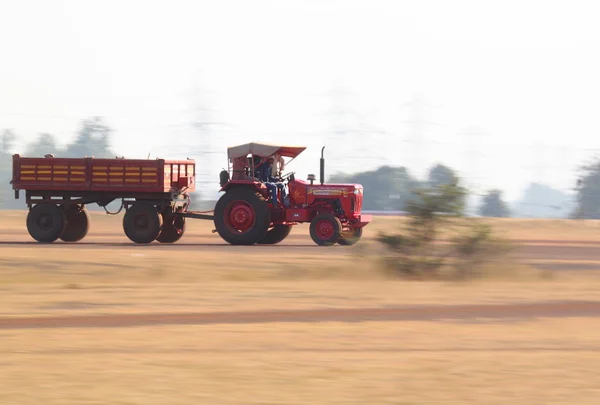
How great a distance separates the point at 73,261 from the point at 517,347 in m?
13.3

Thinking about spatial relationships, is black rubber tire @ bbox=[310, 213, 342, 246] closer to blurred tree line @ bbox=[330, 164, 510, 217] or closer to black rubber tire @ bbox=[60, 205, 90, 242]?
black rubber tire @ bbox=[60, 205, 90, 242]

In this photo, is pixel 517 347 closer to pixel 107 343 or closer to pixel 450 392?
pixel 450 392

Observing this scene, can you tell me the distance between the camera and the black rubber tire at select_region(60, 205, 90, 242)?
1302 inches

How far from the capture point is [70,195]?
32.3 metres

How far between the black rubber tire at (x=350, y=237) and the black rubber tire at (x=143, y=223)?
5.12 metres

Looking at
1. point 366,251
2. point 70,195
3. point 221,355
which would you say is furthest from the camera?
point 70,195

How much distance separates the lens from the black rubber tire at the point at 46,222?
3219 centimetres

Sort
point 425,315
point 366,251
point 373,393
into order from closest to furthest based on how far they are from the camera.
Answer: point 373,393, point 425,315, point 366,251

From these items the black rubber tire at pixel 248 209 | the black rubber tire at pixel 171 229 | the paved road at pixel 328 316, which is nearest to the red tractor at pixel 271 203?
the black rubber tire at pixel 248 209

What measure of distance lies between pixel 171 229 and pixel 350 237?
5.40m

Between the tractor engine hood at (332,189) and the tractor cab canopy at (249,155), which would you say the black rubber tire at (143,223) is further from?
the tractor engine hood at (332,189)

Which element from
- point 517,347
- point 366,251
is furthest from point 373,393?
point 366,251

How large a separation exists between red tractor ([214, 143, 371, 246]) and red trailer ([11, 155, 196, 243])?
67.3 inches

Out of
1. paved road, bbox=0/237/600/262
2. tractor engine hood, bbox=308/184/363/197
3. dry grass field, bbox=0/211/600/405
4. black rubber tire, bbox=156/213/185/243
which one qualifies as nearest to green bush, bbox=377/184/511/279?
dry grass field, bbox=0/211/600/405
